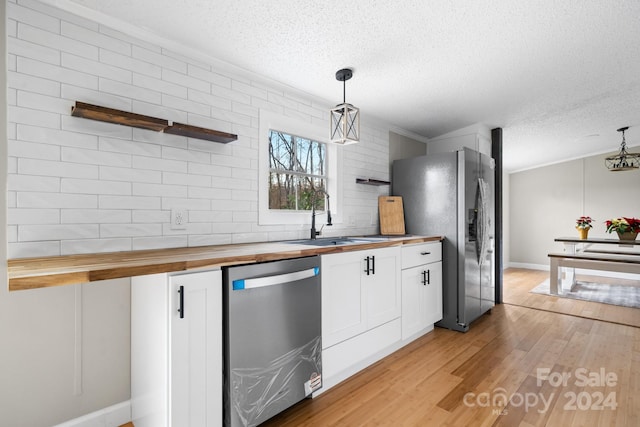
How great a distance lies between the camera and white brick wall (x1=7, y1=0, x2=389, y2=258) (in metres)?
1.48

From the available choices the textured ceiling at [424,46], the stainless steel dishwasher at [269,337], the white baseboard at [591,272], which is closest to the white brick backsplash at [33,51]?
the textured ceiling at [424,46]

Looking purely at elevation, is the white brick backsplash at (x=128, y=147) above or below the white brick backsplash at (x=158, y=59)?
below

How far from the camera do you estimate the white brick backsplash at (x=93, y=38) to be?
1.59 meters

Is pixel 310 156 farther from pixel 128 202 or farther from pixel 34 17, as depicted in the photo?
pixel 34 17

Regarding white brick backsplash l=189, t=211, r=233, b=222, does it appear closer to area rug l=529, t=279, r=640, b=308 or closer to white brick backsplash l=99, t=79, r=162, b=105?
white brick backsplash l=99, t=79, r=162, b=105

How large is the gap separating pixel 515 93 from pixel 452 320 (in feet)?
7.77

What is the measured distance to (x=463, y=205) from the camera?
3.10 m

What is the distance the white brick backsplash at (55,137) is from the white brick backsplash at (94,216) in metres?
0.35

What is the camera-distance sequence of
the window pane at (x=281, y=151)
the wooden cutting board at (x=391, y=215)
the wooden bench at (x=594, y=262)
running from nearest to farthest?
the window pane at (x=281, y=151)
the wooden cutting board at (x=391, y=215)
the wooden bench at (x=594, y=262)

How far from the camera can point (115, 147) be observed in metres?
1.73

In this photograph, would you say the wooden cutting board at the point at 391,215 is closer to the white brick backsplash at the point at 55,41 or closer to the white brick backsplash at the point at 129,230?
the white brick backsplash at the point at 129,230

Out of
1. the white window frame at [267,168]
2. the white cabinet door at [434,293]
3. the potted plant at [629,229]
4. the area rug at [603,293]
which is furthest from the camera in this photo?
the potted plant at [629,229]

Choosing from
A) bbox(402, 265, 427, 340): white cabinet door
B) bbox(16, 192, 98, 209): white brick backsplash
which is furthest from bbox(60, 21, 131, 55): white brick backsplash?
bbox(402, 265, 427, 340): white cabinet door

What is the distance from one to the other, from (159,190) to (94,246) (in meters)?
0.46
